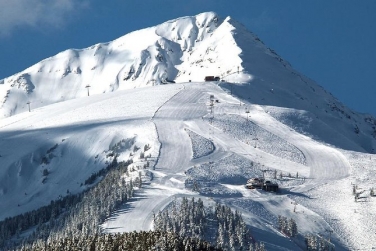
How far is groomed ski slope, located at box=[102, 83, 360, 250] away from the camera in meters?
119

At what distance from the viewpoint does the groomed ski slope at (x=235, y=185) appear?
11938 centimetres

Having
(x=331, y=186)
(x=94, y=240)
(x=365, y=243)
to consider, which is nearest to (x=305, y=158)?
(x=331, y=186)

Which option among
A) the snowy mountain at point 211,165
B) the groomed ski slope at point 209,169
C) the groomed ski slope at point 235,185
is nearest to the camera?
the groomed ski slope at point 235,185

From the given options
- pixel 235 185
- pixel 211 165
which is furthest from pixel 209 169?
pixel 235 185

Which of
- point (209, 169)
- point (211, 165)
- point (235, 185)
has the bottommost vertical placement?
point (235, 185)

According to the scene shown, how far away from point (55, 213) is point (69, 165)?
3546cm

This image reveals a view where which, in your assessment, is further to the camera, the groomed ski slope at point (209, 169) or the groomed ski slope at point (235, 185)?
the groomed ski slope at point (209, 169)

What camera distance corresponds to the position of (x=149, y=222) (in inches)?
4550

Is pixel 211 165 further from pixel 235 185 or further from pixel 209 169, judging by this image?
pixel 235 185

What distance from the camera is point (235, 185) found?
466ft

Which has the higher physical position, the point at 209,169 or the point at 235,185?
Answer: the point at 209,169

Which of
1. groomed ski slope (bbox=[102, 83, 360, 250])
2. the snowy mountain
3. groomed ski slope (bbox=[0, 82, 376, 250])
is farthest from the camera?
the snowy mountain

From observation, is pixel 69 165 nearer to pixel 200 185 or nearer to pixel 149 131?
pixel 149 131

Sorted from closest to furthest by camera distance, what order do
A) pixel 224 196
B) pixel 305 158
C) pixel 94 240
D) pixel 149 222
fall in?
1. pixel 94 240
2. pixel 149 222
3. pixel 224 196
4. pixel 305 158
